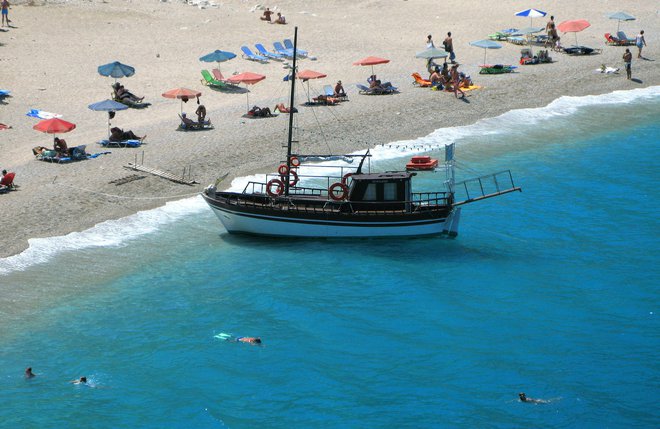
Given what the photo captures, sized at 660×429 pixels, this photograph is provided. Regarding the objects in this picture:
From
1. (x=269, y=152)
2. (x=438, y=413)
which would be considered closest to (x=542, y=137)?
(x=269, y=152)

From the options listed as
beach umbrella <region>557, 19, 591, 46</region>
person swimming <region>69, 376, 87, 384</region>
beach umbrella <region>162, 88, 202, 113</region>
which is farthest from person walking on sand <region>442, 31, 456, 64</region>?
person swimming <region>69, 376, 87, 384</region>

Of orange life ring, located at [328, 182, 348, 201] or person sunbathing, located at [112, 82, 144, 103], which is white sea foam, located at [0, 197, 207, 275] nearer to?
orange life ring, located at [328, 182, 348, 201]

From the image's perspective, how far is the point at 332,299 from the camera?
3092 cm

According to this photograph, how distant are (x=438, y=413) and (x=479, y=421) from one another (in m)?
1.12

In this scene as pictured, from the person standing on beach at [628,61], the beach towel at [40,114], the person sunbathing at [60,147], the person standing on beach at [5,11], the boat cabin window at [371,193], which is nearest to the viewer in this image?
the boat cabin window at [371,193]

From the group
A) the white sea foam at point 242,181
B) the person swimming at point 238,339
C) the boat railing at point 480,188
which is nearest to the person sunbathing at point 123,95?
the white sea foam at point 242,181

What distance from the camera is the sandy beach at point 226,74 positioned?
1577 inches

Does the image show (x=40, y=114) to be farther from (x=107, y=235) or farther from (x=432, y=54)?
(x=432, y=54)

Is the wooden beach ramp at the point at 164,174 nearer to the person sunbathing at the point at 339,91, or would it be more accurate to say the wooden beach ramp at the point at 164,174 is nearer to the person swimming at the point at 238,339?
the person swimming at the point at 238,339

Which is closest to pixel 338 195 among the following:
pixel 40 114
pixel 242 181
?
pixel 242 181

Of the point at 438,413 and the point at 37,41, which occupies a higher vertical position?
the point at 37,41

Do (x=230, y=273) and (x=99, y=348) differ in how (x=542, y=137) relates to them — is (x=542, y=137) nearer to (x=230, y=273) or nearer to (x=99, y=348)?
(x=230, y=273)

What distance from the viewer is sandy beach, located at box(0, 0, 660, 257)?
1577 inches

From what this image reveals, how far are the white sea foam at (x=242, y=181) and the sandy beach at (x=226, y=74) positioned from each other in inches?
24.5
